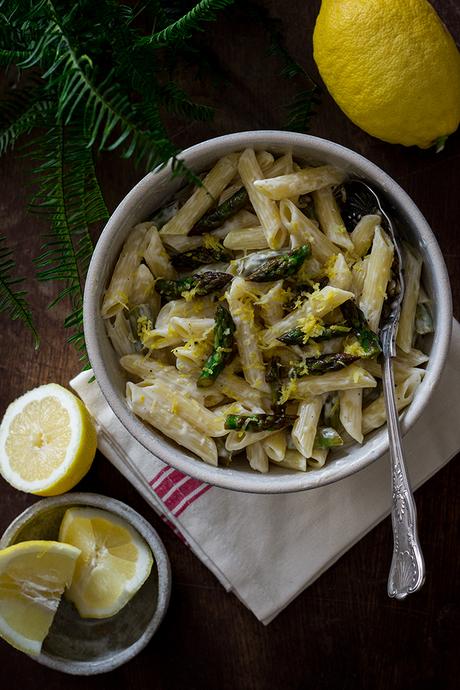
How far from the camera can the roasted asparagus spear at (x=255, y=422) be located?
4.98ft

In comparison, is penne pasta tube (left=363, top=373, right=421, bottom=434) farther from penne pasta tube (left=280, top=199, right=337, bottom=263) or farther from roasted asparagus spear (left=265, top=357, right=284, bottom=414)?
penne pasta tube (left=280, top=199, right=337, bottom=263)

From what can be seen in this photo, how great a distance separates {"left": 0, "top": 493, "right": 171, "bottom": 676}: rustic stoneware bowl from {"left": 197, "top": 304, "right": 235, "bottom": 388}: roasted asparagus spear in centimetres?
46

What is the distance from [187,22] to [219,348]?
0.64 meters

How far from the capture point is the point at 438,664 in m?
1.89

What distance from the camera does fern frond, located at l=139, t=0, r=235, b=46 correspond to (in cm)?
155

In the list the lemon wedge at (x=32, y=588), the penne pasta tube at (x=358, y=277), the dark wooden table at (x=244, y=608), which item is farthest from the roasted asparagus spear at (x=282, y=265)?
the lemon wedge at (x=32, y=588)

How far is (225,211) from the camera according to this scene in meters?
1.62

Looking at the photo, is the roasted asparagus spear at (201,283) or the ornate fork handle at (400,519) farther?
the roasted asparagus spear at (201,283)

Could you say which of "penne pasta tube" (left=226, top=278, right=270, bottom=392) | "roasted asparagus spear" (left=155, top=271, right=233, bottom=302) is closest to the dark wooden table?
"roasted asparagus spear" (left=155, top=271, right=233, bottom=302)

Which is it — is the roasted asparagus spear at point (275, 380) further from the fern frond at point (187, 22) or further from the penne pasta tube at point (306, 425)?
the fern frond at point (187, 22)

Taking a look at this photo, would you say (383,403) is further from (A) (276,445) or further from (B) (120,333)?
(B) (120,333)

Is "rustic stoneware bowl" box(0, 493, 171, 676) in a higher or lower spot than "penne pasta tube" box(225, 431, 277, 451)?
lower

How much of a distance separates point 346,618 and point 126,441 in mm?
670

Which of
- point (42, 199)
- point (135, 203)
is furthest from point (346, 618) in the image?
point (42, 199)
